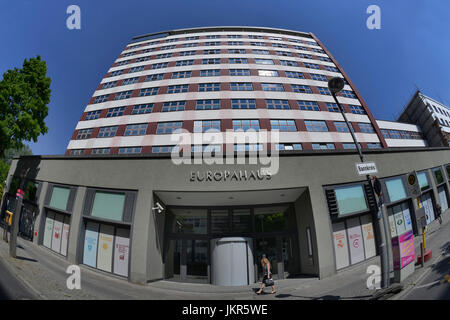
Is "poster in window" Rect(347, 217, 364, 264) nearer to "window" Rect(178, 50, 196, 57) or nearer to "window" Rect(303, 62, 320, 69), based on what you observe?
"window" Rect(303, 62, 320, 69)

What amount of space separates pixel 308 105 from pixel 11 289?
78.7 ft

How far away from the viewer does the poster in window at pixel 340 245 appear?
9367 millimetres

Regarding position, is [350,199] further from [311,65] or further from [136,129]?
[311,65]

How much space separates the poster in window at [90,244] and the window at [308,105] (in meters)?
21.8

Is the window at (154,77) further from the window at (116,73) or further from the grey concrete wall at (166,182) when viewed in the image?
the grey concrete wall at (166,182)

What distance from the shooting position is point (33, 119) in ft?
37.9

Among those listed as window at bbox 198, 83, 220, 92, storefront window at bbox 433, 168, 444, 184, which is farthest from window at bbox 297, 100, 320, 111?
storefront window at bbox 433, 168, 444, 184

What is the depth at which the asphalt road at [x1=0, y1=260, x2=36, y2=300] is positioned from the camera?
395 centimetres

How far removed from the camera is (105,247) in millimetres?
9156

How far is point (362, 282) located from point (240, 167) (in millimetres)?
7444

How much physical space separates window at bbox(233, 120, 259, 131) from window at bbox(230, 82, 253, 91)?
16.2ft

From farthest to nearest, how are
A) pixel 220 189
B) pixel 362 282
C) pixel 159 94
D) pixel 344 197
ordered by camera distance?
pixel 159 94 → pixel 344 197 → pixel 220 189 → pixel 362 282
